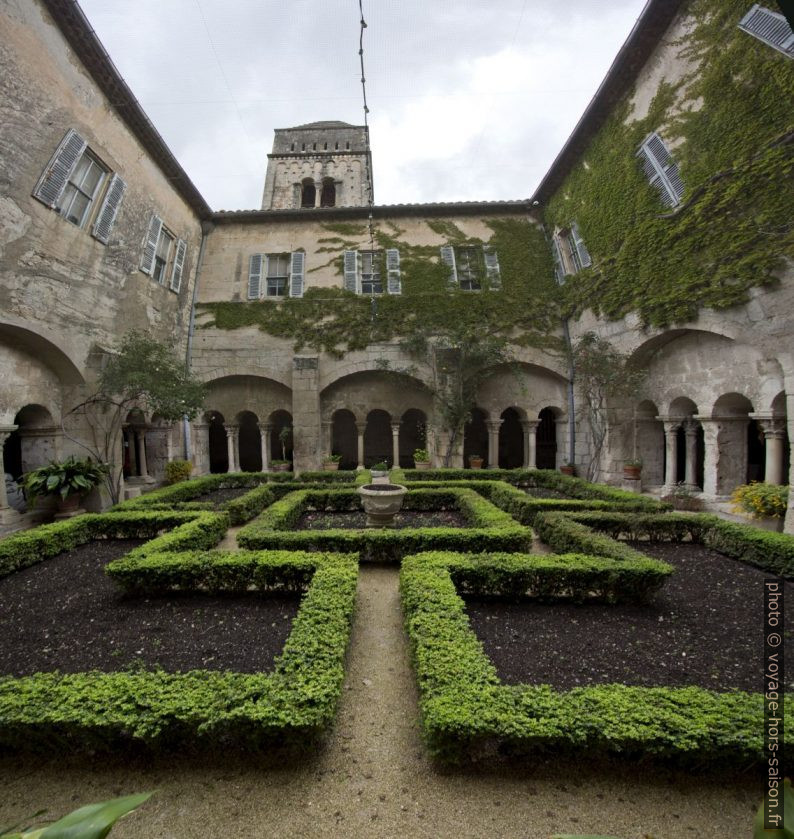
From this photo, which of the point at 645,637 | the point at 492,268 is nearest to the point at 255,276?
the point at 492,268

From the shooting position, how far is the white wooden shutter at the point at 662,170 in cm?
788

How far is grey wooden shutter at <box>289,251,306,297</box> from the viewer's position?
12227 mm

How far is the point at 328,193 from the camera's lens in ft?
59.3

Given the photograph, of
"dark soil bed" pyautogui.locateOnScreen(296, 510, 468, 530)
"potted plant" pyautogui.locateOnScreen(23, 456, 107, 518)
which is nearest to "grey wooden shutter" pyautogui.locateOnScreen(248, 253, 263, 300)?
"potted plant" pyautogui.locateOnScreen(23, 456, 107, 518)

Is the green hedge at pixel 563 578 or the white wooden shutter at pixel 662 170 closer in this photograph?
the green hedge at pixel 563 578

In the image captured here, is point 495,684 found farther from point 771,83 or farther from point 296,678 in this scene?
point 771,83

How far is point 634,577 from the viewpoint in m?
3.94

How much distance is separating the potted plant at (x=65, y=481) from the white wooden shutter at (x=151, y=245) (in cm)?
504

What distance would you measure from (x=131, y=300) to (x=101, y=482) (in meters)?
4.41

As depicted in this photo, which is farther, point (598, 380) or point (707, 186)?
point (598, 380)

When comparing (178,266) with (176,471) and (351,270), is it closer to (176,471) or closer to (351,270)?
(351,270)

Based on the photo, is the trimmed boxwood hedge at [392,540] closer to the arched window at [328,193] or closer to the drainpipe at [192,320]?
the drainpipe at [192,320]

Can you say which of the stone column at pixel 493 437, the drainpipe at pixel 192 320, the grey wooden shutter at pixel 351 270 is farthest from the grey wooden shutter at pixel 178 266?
the stone column at pixel 493 437

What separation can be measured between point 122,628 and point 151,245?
984cm
